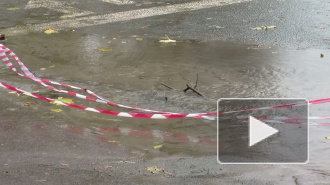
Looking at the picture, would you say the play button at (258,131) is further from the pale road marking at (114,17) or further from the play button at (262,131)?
the pale road marking at (114,17)

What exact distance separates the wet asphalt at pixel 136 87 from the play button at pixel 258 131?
57 cm

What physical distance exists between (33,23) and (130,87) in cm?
454

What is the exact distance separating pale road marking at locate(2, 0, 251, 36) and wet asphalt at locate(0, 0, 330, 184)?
0.02m

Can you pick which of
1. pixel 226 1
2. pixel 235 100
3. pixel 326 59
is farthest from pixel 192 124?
pixel 226 1

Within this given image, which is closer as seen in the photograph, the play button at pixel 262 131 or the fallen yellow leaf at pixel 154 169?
the fallen yellow leaf at pixel 154 169

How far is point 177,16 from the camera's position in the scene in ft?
42.5

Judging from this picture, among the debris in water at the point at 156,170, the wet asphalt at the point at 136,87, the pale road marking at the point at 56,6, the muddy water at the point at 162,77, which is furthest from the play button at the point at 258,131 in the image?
the pale road marking at the point at 56,6

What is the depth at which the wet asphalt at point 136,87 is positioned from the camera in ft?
19.8

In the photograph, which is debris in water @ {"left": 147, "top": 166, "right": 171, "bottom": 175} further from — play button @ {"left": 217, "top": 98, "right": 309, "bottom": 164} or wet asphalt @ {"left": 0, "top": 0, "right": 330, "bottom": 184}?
play button @ {"left": 217, "top": 98, "right": 309, "bottom": 164}

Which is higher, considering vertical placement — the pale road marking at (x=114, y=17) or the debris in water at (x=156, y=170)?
the debris in water at (x=156, y=170)

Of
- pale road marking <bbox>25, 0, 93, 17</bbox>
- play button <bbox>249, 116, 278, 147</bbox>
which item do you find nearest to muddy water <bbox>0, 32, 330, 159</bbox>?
play button <bbox>249, 116, 278, 147</bbox>

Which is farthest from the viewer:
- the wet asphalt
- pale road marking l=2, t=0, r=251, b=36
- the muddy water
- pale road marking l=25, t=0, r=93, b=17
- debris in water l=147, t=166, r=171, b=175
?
pale road marking l=25, t=0, r=93, b=17

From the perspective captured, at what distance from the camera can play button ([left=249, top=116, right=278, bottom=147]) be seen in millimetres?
6875

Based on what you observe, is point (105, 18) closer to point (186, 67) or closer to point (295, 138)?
point (186, 67)
